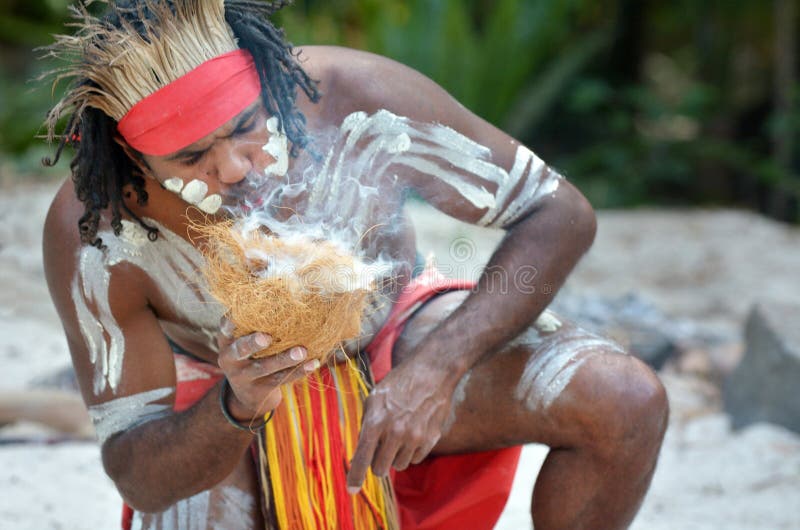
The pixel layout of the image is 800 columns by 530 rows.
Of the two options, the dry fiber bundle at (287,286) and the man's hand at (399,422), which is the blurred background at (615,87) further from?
the dry fiber bundle at (287,286)

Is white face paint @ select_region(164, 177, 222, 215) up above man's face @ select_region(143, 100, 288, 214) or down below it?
below

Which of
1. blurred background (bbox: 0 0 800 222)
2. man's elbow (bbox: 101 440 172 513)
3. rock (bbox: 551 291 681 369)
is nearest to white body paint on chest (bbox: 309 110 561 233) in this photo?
man's elbow (bbox: 101 440 172 513)

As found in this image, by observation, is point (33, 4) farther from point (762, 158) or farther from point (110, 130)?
point (110, 130)

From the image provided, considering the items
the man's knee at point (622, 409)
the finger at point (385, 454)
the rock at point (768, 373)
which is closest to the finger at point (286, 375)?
the finger at point (385, 454)

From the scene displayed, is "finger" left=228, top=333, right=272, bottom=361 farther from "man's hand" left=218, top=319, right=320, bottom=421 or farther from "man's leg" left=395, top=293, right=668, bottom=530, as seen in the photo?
"man's leg" left=395, top=293, right=668, bottom=530

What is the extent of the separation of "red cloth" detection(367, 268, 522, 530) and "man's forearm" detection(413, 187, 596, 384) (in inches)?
10.2

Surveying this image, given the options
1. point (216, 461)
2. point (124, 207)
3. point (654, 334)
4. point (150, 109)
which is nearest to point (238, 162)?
point (150, 109)

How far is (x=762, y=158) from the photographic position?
799 centimetres

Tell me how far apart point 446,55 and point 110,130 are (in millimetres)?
6187

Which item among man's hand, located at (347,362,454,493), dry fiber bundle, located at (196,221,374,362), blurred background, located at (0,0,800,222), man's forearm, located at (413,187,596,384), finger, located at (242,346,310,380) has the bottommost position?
blurred background, located at (0,0,800,222)

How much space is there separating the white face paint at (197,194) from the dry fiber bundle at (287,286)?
0.55 ft

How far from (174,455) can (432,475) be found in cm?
62

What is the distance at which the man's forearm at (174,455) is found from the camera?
188 cm

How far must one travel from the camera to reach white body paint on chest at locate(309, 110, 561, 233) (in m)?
2.12
